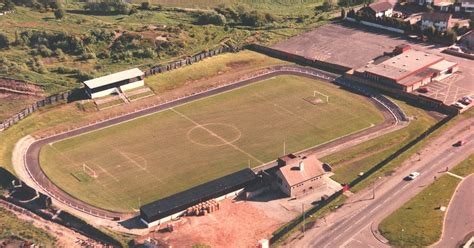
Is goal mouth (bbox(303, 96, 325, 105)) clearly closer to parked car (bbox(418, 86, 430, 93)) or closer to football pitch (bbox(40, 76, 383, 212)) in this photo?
football pitch (bbox(40, 76, 383, 212))

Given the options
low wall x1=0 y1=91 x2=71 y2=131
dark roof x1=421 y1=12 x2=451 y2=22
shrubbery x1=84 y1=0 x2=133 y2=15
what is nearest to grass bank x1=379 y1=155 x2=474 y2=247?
dark roof x1=421 y1=12 x2=451 y2=22

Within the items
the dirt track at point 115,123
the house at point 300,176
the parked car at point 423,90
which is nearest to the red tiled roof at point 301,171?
the house at point 300,176

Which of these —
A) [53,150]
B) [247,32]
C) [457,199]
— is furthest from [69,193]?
[247,32]

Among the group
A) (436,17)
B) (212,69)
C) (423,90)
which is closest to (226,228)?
(423,90)

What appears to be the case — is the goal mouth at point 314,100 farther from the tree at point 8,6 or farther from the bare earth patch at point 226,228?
the tree at point 8,6

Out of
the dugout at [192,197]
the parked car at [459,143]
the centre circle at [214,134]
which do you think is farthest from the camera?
the centre circle at [214,134]

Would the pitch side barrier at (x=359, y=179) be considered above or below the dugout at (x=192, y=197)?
below

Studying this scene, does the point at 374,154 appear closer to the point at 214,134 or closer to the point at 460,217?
the point at 460,217
